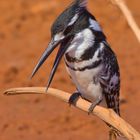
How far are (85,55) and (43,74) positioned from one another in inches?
136

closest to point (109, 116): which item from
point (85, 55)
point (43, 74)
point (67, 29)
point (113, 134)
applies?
point (67, 29)

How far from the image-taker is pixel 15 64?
7.48 meters

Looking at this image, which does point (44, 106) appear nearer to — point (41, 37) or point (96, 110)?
point (41, 37)

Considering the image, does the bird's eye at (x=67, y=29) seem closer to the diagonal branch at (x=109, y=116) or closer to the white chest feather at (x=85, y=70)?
the white chest feather at (x=85, y=70)

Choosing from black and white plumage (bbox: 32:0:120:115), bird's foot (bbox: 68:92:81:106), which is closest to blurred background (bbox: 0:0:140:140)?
black and white plumage (bbox: 32:0:120:115)

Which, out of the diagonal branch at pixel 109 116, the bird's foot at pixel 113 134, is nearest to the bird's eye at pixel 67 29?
the diagonal branch at pixel 109 116

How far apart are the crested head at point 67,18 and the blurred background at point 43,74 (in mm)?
803

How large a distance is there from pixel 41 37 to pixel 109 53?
4.26m

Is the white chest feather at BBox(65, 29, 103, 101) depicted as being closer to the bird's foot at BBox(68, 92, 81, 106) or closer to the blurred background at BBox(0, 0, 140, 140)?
the bird's foot at BBox(68, 92, 81, 106)

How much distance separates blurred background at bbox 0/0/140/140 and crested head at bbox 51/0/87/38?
31.6 inches

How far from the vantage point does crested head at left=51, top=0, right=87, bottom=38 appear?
11.9 ft

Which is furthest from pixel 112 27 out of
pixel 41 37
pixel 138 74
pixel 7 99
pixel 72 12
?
pixel 72 12

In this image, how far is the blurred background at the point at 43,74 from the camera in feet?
20.4

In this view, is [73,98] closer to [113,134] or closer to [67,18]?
[113,134]
